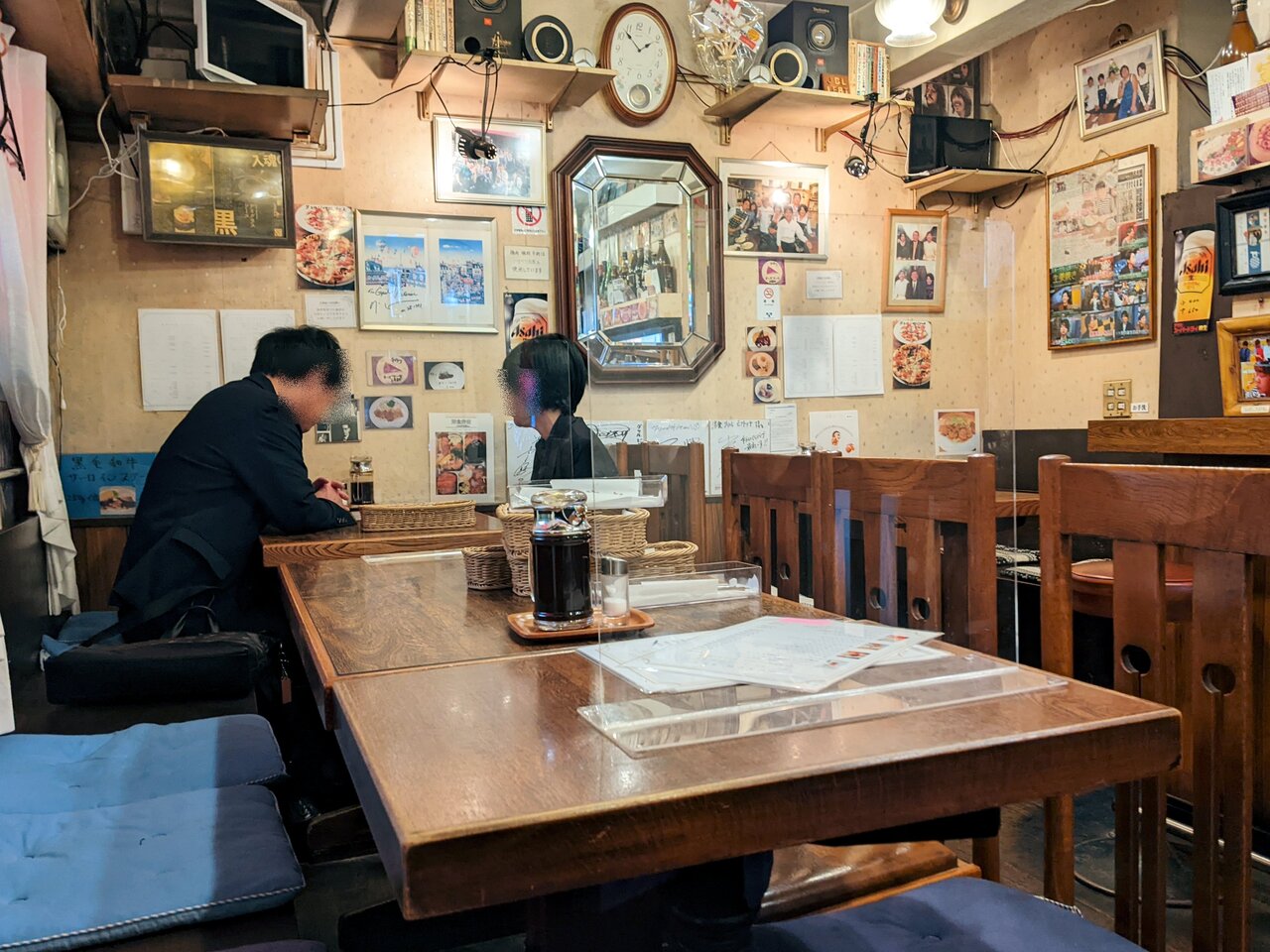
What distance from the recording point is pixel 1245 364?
335 centimetres

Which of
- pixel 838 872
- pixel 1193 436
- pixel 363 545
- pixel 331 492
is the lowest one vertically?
pixel 838 872

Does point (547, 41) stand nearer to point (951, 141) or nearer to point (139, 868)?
point (951, 141)

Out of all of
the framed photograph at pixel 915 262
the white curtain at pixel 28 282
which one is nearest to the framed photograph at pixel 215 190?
the white curtain at pixel 28 282

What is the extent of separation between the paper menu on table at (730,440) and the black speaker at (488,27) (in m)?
2.61

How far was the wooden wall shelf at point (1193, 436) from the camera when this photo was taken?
2.60m

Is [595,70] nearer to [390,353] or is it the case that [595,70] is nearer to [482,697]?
[390,353]

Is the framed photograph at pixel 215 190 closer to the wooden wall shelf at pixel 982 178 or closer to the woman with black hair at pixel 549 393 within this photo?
the woman with black hair at pixel 549 393

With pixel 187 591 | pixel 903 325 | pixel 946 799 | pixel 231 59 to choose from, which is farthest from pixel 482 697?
pixel 231 59

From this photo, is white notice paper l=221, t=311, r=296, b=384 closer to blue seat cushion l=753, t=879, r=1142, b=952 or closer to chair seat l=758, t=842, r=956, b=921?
chair seat l=758, t=842, r=956, b=921

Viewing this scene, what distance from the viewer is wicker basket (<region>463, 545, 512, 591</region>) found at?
170cm

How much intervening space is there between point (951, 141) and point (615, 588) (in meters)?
3.64

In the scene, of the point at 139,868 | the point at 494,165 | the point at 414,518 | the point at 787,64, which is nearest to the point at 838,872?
the point at 139,868

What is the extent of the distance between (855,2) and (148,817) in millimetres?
4404

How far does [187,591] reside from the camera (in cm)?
266
